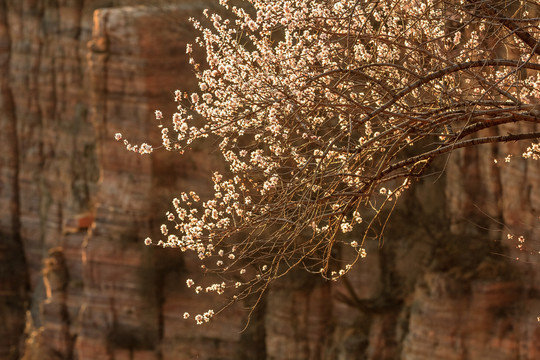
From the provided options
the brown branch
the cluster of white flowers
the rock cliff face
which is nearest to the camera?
the cluster of white flowers

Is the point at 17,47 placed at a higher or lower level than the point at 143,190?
higher

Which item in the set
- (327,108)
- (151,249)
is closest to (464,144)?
(327,108)

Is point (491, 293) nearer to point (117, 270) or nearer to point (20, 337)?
point (117, 270)

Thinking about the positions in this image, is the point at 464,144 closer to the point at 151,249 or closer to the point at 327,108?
the point at 327,108

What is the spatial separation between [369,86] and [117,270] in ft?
38.5

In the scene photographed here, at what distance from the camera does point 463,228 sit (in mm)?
13359

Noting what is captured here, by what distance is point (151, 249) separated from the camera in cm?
1719

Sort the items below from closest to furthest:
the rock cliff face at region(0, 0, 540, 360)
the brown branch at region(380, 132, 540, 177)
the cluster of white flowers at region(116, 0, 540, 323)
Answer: the cluster of white flowers at region(116, 0, 540, 323) < the brown branch at region(380, 132, 540, 177) < the rock cliff face at region(0, 0, 540, 360)

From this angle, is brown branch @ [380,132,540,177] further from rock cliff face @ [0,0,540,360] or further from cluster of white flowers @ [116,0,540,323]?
rock cliff face @ [0,0,540,360]

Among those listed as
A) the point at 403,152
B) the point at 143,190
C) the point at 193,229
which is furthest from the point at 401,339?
the point at 193,229

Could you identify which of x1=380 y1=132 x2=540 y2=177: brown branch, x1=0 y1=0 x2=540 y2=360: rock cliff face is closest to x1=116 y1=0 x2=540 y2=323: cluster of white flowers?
x1=380 y1=132 x2=540 y2=177: brown branch

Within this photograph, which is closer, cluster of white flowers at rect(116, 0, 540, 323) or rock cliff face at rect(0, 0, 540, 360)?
cluster of white flowers at rect(116, 0, 540, 323)

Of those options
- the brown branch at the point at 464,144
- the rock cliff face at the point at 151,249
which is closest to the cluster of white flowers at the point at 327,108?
the brown branch at the point at 464,144

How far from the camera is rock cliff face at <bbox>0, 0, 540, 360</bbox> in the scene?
1298 cm
